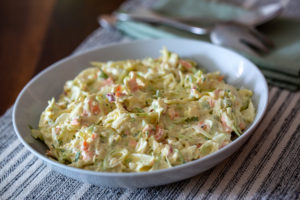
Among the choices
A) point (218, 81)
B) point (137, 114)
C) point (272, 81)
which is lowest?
point (272, 81)

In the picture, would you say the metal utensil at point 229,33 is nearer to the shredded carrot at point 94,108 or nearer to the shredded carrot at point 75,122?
the shredded carrot at point 94,108

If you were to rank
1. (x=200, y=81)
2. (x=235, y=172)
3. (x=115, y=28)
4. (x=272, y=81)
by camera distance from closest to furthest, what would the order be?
(x=235, y=172) → (x=200, y=81) → (x=272, y=81) → (x=115, y=28)

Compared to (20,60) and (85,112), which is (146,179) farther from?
(20,60)

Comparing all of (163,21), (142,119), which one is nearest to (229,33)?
(163,21)

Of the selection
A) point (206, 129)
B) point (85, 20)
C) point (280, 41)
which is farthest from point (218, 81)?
point (85, 20)

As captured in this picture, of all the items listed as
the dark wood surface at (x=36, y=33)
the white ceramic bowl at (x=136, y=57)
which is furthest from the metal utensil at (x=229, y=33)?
the dark wood surface at (x=36, y=33)

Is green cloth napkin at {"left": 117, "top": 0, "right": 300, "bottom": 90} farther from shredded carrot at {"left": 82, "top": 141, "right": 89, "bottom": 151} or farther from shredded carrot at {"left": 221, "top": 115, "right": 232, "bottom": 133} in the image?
shredded carrot at {"left": 82, "top": 141, "right": 89, "bottom": 151}
